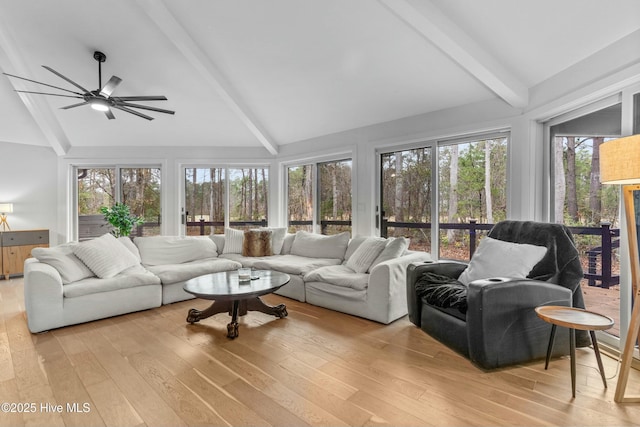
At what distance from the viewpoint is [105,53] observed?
156 inches

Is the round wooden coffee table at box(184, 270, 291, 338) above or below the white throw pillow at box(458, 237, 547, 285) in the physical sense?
below

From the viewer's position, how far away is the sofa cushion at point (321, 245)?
4281 mm

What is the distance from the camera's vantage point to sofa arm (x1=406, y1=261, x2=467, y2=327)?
9.27 ft

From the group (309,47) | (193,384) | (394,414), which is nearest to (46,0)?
(309,47)

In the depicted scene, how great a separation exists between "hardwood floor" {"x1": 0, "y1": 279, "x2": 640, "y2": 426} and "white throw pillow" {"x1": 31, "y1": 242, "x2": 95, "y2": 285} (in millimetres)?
522

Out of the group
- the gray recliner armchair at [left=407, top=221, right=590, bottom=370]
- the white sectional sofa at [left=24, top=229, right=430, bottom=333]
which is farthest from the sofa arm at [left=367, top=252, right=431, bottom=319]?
the gray recliner armchair at [left=407, top=221, right=590, bottom=370]

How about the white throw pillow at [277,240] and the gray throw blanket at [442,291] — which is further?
the white throw pillow at [277,240]

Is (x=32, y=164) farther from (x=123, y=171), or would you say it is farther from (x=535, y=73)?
(x=535, y=73)

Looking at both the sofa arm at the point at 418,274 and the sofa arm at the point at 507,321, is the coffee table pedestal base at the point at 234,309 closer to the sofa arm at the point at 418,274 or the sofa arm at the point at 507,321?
the sofa arm at the point at 418,274

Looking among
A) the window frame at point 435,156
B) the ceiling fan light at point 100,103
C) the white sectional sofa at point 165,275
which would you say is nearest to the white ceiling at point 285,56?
the window frame at point 435,156

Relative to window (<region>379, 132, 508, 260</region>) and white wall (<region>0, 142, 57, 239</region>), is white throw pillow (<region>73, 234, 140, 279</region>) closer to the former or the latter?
white wall (<region>0, 142, 57, 239</region>)

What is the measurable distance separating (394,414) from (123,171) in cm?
614

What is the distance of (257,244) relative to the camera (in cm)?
468

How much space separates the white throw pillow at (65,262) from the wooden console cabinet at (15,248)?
2.63m
